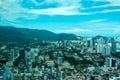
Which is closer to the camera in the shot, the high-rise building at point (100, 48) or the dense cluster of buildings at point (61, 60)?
the dense cluster of buildings at point (61, 60)

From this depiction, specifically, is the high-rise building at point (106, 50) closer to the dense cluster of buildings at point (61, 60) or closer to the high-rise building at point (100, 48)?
the dense cluster of buildings at point (61, 60)

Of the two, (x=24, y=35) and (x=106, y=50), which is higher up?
(x=24, y=35)

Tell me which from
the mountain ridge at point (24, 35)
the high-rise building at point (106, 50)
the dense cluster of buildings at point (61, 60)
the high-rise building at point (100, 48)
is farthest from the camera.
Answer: the high-rise building at point (100, 48)

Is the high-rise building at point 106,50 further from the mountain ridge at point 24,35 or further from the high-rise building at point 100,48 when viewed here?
the mountain ridge at point 24,35

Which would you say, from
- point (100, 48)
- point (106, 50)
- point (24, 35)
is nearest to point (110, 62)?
point (106, 50)

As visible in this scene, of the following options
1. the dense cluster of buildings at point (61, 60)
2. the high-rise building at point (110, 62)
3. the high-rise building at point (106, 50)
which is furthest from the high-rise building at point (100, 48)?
the high-rise building at point (110, 62)

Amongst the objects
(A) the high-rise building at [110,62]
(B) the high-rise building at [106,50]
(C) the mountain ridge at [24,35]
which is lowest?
(A) the high-rise building at [110,62]

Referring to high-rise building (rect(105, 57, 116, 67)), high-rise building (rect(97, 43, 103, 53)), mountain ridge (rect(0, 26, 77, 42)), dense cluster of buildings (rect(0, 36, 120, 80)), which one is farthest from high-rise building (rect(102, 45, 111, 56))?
mountain ridge (rect(0, 26, 77, 42))

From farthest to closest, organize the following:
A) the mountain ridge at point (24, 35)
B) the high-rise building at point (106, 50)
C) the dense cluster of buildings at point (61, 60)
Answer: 1. the high-rise building at point (106, 50)
2. the mountain ridge at point (24, 35)
3. the dense cluster of buildings at point (61, 60)

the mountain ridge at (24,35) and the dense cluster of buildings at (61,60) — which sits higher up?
the mountain ridge at (24,35)

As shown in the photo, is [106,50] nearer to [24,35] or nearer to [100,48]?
[100,48]

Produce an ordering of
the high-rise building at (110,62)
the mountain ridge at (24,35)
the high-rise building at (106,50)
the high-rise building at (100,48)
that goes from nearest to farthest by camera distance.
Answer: the mountain ridge at (24,35), the high-rise building at (110,62), the high-rise building at (106,50), the high-rise building at (100,48)
